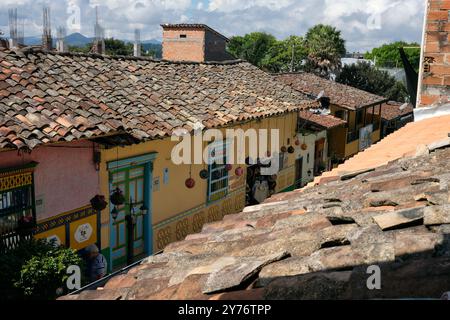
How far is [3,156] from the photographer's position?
8008 mm

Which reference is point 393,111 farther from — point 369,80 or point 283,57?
point 283,57

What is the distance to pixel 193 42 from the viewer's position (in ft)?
118

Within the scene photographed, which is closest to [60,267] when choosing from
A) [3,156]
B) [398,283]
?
[3,156]

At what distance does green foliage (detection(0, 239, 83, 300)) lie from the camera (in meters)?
7.54

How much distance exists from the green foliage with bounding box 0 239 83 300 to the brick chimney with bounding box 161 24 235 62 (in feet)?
95.3

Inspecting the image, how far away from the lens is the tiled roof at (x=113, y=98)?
852 cm

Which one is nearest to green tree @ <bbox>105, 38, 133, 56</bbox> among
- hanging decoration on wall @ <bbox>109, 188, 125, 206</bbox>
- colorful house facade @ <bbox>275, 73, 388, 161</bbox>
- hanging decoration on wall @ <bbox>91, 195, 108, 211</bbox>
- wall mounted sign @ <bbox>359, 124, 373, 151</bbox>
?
colorful house facade @ <bbox>275, 73, 388, 161</bbox>

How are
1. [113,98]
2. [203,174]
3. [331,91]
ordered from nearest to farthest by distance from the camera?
[113,98] → [203,174] → [331,91]

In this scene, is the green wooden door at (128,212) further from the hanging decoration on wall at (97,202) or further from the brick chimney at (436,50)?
the brick chimney at (436,50)

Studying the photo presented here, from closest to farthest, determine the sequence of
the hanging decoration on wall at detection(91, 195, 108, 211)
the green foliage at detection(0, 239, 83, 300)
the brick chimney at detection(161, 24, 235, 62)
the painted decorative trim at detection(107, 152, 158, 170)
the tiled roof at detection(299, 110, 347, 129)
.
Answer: the green foliage at detection(0, 239, 83, 300) → the hanging decoration on wall at detection(91, 195, 108, 211) → the painted decorative trim at detection(107, 152, 158, 170) → the tiled roof at detection(299, 110, 347, 129) → the brick chimney at detection(161, 24, 235, 62)

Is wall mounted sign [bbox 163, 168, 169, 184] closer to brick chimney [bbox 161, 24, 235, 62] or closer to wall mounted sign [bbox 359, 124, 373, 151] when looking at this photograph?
wall mounted sign [bbox 359, 124, 373, 151]

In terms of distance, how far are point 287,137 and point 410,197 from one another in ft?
52.4

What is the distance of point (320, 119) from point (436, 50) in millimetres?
16442

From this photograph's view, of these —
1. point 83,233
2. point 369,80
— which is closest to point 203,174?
point 83,233
